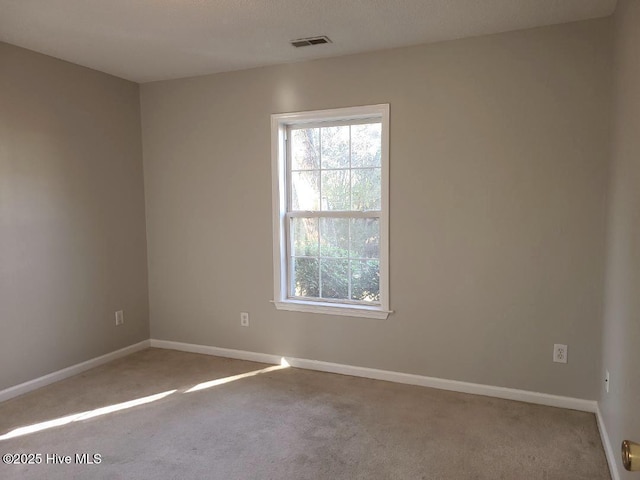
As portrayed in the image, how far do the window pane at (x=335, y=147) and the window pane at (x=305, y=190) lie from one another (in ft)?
0.50

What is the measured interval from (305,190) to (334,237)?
459mm

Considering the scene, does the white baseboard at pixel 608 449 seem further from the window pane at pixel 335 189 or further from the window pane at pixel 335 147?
the window pane at pixel 335 147

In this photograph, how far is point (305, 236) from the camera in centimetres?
373

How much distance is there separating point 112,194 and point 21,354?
56.0 inches

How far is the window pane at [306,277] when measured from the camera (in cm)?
372

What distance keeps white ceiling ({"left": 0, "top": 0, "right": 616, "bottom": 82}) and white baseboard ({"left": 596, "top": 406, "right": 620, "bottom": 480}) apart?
2.35m

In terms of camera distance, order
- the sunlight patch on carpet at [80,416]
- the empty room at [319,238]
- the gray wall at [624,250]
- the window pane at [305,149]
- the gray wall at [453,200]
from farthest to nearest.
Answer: the window pane at [305,149] → the gray wall at [453,200] → the sunlight patch on carpet at [80,416] → the empty room at [319,238] → the gray wall at [624,250]

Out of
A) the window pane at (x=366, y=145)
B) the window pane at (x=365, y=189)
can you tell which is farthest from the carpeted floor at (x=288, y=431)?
the window pane at (x=366, y=145)

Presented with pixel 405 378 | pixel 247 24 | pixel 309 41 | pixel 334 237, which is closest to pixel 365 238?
pixel 334 237

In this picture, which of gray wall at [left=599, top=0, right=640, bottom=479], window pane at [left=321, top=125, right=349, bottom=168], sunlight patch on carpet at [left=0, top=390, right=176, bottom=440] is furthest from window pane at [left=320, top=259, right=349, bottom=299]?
gray wall at [left=599, top=0, right=640, bottom=479]

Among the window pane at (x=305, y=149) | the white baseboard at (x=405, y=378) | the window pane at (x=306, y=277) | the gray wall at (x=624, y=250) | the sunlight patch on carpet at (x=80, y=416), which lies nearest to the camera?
the gray wall at (x=624, y=250)

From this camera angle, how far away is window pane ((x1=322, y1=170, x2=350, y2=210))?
11.6ft

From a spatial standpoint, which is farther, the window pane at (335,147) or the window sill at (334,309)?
the window pane at (335,147)

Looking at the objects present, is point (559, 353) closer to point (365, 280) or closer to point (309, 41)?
point (365, 280)
